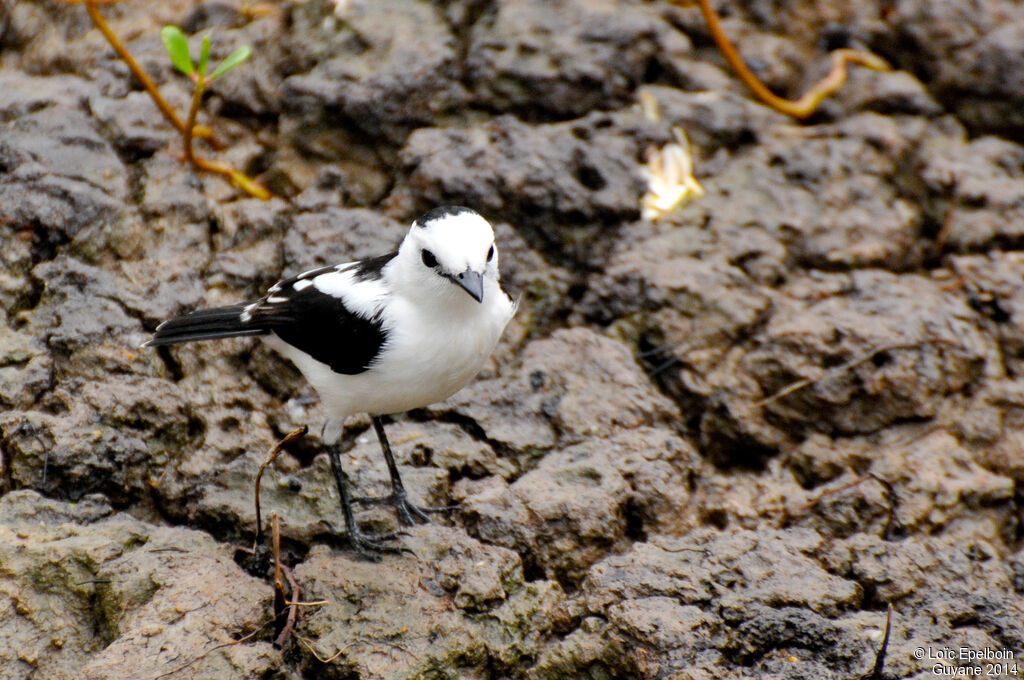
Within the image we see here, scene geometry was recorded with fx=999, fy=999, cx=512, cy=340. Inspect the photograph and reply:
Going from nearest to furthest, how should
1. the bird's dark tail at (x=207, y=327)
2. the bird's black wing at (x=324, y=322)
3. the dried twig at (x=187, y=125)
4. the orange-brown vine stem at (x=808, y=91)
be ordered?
1. the bird's black wing at (x=324, y=322)
2. the bird's dark tail at (x=207, y=327)
3. the dried twig at (x=187, y=125)
4. the orange-brown vine stem at (x=808, y=91)

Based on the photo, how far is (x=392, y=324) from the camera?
162 inches

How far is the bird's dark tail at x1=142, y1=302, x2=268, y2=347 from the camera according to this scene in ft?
14.8

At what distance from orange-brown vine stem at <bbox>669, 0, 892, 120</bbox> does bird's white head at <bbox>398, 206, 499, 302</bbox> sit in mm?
3240

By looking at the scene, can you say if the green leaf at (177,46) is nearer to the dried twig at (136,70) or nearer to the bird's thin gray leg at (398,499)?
the dried twig at (136,70)

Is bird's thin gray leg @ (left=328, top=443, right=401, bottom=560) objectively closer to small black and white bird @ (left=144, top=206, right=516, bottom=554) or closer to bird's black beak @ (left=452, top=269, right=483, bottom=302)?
small black and white bird @ (left=144, top=206, right=516, bottom=554)

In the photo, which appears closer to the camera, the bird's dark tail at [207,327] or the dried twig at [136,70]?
the bird's dark tail at [207,327]

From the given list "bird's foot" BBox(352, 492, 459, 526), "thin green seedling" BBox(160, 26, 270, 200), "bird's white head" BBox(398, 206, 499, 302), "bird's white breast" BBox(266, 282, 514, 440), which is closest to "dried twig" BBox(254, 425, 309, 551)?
"bird's white breast" BBox(266, 282, 514, 440)

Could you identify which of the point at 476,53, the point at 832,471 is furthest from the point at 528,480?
the point at 476,53

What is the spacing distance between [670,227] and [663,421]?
132cm

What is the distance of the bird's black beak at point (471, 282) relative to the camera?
379 cm

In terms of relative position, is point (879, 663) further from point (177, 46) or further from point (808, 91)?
point (177, 46)

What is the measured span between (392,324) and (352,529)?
36.6 inches

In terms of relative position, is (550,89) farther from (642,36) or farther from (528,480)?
(528,480)

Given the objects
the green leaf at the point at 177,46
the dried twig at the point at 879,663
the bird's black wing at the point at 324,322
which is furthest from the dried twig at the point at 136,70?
the dried twig at the point at 879,663
